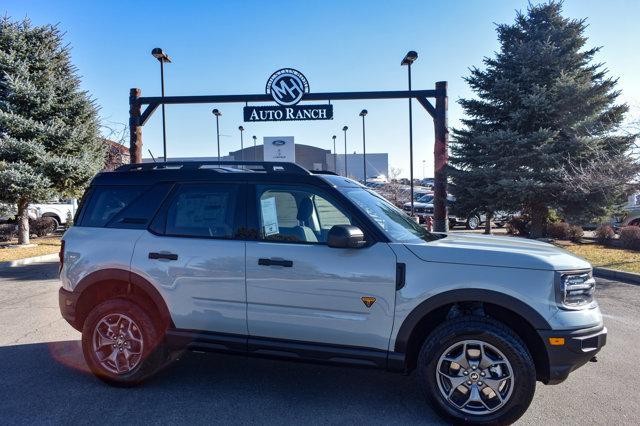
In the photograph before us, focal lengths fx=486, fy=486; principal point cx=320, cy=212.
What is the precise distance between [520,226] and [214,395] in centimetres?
1553

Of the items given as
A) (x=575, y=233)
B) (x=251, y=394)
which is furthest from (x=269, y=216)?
(x=575, y=233)

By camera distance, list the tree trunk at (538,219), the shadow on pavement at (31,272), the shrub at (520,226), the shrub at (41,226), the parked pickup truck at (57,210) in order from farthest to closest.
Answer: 1. the parked pickup truck at (57,210)
2. the shrub at (41,226)
3. the shrub at (520,226)
4. the tree trunk at (538,219)
5. the shadow on pavement at (31,272)

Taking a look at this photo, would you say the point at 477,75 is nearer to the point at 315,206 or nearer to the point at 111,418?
the point at 315,206

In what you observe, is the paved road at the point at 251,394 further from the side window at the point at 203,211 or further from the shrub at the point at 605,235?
the shrub at the point at 605,235

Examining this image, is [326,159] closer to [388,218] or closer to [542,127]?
[542,127]

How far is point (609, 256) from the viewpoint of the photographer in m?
12.0

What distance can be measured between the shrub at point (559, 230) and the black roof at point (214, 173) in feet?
46.3

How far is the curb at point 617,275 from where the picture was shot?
923 cm

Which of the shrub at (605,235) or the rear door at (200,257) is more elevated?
the rear door at (200,257)

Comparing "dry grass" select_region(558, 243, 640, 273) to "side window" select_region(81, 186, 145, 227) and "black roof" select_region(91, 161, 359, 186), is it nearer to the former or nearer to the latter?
"black roof" select_region(91, 161, 359, 186)

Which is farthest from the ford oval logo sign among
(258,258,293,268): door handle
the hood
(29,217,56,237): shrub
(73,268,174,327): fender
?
(29,217,56,237): shrub

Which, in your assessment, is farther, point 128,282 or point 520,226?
point 520,226

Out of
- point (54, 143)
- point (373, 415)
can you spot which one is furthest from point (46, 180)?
point (373, 415)

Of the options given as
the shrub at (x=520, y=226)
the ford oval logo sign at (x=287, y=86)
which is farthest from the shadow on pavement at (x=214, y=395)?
the shrub at (x=520, y=226)
